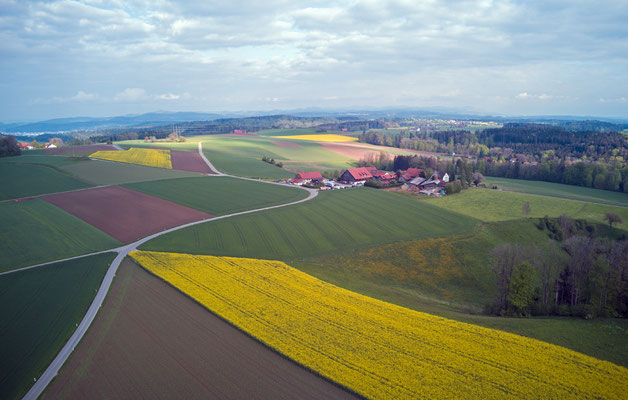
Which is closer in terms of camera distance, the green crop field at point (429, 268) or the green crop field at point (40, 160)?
the green crop field at point (429, 268)

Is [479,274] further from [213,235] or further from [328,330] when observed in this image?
[213,235]

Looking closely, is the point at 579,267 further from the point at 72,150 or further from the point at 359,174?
the point at 72,150

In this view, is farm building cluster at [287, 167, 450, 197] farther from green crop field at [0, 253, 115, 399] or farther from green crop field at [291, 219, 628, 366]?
green crop field at [0, 253, 115, 399]

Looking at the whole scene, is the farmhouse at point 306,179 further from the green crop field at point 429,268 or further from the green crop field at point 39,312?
the green crop field at point 39,312

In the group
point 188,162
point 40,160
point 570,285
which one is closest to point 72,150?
point 40,160

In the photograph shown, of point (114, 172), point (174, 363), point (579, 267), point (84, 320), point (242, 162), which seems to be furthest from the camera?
point (242, 162)

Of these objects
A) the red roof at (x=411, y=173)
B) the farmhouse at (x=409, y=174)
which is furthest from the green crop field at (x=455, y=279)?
the red roof at (x=411, y=173)
